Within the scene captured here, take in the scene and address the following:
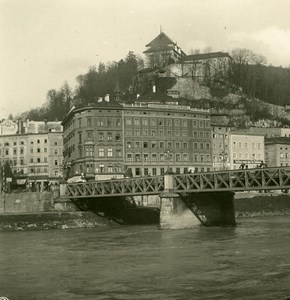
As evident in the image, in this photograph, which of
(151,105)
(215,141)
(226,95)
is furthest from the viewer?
(226,95)

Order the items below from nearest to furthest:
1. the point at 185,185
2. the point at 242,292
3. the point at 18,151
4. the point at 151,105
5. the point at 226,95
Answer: the point at 242,292 → the point at 185,185 → the point at 151,105 → the point at 18,151 → the point at 226,95

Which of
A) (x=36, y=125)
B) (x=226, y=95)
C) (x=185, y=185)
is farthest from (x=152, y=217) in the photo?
(x=226, y=95)

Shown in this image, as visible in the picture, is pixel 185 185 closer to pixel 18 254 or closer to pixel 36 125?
pixel 18 254

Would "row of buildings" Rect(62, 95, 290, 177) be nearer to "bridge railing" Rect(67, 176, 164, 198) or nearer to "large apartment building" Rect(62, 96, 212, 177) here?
"large apartment building" Rect(62, 96, 212, 177)

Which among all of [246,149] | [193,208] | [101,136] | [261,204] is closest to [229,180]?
[193,208]

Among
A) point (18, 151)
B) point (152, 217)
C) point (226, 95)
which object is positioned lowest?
point (152, 217)

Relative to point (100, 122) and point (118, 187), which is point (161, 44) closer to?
point (100, 122)

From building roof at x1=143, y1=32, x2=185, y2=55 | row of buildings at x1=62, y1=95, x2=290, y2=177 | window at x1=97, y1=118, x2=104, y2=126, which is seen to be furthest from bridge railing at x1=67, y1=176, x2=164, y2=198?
building roof at x1=143, y1=32, x2=185, y2=55
